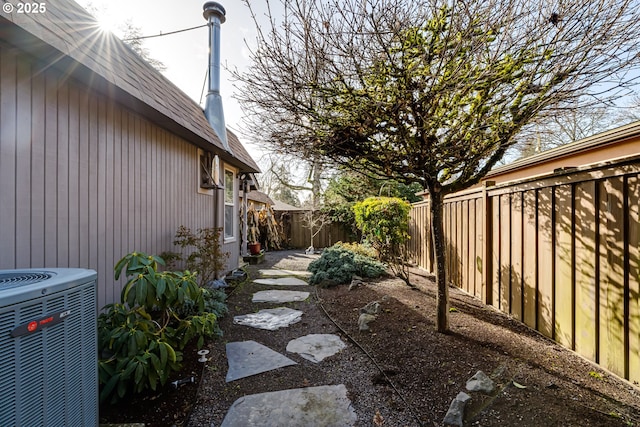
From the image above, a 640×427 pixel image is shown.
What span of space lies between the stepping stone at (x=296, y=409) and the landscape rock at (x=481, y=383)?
3.07 ft

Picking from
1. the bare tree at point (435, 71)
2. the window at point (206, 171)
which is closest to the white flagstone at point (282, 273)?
the window at point (206, 171)

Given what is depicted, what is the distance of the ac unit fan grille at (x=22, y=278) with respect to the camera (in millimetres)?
1407

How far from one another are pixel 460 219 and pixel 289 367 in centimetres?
394

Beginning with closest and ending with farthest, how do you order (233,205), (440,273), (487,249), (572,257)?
(572,257), (440,273), (487,249), (233,205)

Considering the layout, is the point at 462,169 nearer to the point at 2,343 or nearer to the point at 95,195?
the point at 2,343

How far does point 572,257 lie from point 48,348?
398 centimetres

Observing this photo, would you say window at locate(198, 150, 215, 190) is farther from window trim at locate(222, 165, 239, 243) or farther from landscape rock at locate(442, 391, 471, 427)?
landscape rock at locate(442, 391, 471, 427)

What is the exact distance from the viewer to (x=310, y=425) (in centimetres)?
Result: 215

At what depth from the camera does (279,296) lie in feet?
18.8

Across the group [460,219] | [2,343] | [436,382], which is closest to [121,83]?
[2,343]

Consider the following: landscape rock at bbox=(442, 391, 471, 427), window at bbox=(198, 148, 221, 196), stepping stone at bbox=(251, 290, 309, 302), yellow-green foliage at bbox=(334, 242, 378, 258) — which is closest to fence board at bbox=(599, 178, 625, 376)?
landscape rock at bbox=(442, 391, 471, 427)

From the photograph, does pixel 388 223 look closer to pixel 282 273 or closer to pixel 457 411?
pixel 282 273

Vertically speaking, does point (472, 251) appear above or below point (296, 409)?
above

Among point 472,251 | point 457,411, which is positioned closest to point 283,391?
point 457,411
